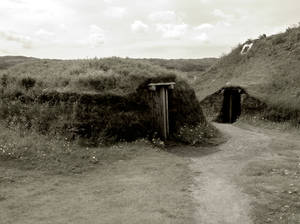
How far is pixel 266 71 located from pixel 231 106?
3.76 m

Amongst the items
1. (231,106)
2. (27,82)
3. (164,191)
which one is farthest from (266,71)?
(164,191)

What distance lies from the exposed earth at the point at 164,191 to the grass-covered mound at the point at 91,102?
184 centimetres

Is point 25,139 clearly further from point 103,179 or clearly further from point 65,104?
point 103,179

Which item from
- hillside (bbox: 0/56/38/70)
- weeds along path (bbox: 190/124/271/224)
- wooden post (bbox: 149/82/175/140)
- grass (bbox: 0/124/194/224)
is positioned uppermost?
hillside (bbox: 0/56/38/70)

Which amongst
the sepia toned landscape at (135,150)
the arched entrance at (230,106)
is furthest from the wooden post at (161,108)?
the arched entrance at (230,106)

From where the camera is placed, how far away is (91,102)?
1247 cm

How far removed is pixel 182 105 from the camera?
1499cm

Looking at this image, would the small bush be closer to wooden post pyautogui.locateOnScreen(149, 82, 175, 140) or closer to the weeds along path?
wooden post pyautogui.locateOnScreen(149, 82, 175, 140)

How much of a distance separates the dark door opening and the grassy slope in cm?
70

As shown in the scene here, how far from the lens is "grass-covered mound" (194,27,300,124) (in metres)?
18.5

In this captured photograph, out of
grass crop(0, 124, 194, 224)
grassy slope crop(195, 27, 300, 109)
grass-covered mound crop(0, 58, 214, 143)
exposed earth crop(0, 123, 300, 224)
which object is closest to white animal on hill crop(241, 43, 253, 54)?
grassy slope crop(195, 27, 300, 109)

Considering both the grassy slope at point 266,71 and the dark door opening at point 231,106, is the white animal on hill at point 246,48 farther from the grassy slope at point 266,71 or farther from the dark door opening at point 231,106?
the dark door opening at point 231,106

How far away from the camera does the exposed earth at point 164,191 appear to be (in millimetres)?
6812

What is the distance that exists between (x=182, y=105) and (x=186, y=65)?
130 feet
